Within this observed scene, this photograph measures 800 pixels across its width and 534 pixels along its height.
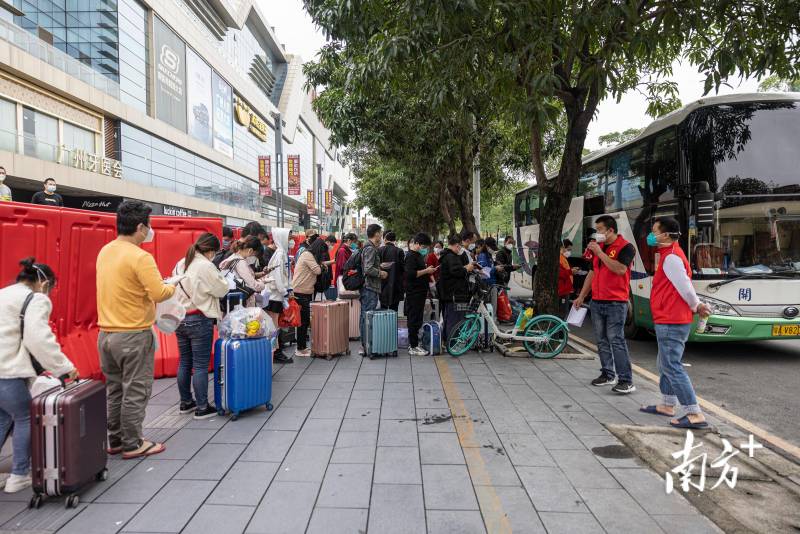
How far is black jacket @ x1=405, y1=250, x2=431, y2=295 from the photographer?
763cm

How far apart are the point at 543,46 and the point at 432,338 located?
425 centimetres

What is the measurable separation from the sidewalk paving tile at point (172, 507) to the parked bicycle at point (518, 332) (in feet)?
15.1

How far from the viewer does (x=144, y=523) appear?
294cm

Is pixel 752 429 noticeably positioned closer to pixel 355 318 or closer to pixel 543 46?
pixel 543 46

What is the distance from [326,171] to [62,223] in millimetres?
92316

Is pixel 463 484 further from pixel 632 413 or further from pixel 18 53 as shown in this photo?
pixel 18 53

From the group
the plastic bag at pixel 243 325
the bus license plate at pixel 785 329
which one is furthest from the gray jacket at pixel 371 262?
the bus license plate at pixel 785 329

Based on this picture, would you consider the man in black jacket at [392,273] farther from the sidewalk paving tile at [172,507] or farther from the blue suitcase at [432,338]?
the sidewalk paving tile at [172,507]

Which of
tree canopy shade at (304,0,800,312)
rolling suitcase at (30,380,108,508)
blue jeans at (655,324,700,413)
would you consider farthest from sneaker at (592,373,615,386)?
rolling suitcase at (30,380,108,508)

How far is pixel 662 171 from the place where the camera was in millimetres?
7766

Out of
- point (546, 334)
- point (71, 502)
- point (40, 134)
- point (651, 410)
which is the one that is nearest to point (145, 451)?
point (71, 502)

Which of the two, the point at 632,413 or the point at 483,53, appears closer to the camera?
the point at 632,413

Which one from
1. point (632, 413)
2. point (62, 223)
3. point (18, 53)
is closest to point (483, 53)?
point (632, 413)

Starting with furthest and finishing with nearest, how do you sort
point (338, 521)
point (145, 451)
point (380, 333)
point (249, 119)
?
point (249, 119) → point (380, 333) → point (145, 451) → point (338, 521)
